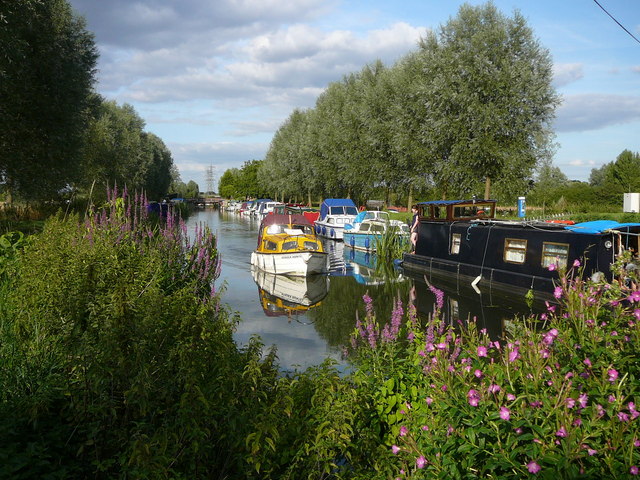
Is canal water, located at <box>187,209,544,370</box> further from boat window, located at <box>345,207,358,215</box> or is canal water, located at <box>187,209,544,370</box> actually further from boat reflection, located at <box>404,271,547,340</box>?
boat window, located at <box>345,207,358,215</box>

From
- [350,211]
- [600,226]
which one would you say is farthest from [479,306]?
[350,211]

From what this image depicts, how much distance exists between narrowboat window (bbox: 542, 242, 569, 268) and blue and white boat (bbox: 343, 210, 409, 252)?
11.0 m

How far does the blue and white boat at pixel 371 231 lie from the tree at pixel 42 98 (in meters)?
14.6

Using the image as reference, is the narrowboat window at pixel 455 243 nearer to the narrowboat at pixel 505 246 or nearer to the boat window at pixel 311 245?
the narrowboat at pixel 505 246

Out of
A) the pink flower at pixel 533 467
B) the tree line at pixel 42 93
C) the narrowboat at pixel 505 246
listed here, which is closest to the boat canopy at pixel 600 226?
the narrowboat at pixel 505 246

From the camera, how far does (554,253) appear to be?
52.3 ft

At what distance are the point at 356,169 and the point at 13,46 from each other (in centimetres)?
3275

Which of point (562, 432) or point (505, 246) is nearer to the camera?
point (562, 432)

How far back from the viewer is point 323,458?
3.96 metres

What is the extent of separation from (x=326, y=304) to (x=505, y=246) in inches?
247

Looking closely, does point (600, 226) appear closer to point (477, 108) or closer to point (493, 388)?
point (493, 388)

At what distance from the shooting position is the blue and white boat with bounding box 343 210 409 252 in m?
28.0

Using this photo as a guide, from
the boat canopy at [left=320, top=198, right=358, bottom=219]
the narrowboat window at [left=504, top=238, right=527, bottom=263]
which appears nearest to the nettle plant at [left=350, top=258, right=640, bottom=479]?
the narrowboat window at [left=504, top=238, right=527, bottom=263]

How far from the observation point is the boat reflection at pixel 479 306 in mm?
Answer: 13751
